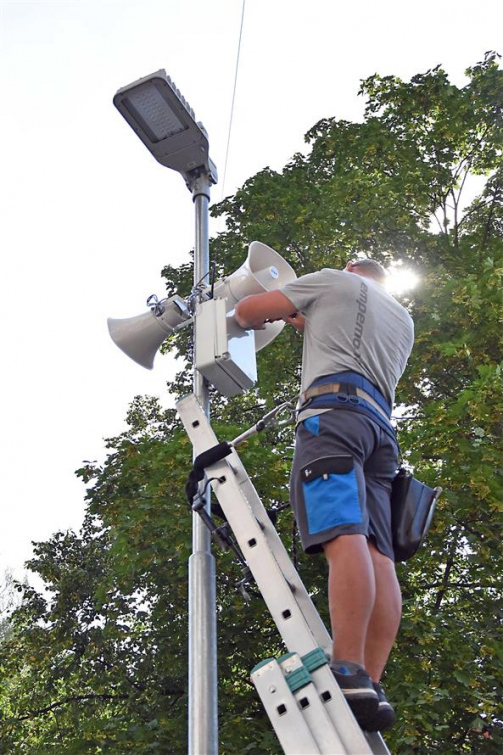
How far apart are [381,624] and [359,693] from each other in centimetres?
35

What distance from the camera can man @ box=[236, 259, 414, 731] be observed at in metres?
1.96

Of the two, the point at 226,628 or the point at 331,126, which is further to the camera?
the point at 331,126

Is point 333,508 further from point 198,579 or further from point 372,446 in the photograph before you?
point 198,579

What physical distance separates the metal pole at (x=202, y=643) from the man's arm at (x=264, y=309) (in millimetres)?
384

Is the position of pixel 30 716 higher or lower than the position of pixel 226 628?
higher

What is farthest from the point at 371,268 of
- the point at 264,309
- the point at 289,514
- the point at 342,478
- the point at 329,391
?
the point at 289,514

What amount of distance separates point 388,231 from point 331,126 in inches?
106

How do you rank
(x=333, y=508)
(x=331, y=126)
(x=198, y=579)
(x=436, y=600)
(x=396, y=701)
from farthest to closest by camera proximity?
(x=331, y=126)
(x=436, y=600)
(x=396, y=701)
(x=198, y=579)
(x=333, y=508)

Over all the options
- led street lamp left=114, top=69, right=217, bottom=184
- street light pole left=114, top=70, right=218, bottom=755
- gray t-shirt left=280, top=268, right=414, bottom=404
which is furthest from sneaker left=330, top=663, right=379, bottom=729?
led street lamp left=114, top=69, right=217, bottom=184

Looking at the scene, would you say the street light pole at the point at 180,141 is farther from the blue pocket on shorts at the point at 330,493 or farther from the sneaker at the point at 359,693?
the sneaker at the point at 359,693

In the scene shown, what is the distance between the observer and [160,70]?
138 inches

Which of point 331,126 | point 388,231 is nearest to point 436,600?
point 388,231

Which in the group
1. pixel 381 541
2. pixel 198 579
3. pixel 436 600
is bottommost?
pixel 381 541

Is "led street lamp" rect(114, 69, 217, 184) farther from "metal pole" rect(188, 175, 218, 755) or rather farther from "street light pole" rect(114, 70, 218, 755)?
"metal pole" rect(188, 175, 218, 755)
